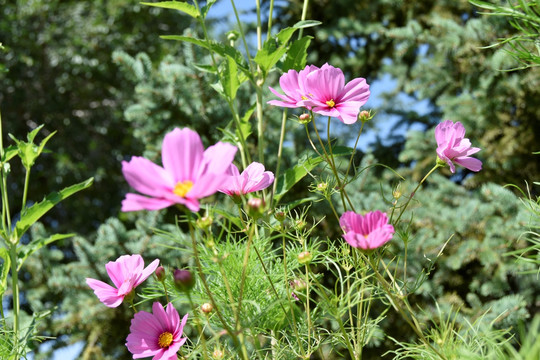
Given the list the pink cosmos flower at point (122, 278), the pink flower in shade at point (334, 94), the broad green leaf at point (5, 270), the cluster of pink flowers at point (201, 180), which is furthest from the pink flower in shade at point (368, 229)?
the broad green leaf at point (5, 270)

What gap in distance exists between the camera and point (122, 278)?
0.55m

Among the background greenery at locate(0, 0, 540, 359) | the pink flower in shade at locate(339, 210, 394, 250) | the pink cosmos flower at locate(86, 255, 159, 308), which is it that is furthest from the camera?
the background greenery at locate(0, 0, 540, 359)

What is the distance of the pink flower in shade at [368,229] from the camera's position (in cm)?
41

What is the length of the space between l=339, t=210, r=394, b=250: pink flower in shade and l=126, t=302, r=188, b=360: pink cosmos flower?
8.0 inches

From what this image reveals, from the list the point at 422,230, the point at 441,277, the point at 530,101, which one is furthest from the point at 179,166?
the point at 530,101

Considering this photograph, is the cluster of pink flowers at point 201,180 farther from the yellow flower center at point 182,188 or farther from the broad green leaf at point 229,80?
the broad green leaf at point 229,80

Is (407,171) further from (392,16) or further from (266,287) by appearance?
(266,287)

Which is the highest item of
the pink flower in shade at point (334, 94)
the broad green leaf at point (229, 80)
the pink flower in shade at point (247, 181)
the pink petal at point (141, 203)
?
the pink petal at point (141, 203)

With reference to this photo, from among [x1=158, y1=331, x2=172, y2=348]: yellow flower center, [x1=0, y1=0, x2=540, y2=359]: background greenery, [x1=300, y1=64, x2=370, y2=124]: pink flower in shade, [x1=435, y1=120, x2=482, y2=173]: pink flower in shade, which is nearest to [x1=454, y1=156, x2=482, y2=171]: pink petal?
[x1=435, y1=120, x2=482, y2=173]: pink flower in shade

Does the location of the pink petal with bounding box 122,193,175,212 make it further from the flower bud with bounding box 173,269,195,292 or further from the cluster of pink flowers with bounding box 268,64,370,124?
the cluster of pink flowers with bounding box 268,64,370,124

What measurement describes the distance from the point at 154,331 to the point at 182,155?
0.25 m

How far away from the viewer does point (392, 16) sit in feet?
10.5

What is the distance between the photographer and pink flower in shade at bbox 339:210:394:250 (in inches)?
16.2

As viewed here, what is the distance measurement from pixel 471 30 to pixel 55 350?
2.45 meters
